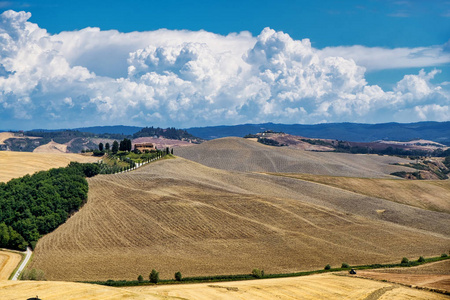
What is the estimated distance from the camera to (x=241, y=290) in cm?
6341

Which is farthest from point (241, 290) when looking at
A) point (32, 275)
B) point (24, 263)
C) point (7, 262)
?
point (7, 262)

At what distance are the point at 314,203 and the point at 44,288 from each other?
98.6 m

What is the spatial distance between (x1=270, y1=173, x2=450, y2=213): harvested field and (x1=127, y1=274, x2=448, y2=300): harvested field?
305 feet

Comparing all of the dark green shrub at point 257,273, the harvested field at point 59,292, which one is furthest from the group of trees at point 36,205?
the dark green shrub at point 257,273

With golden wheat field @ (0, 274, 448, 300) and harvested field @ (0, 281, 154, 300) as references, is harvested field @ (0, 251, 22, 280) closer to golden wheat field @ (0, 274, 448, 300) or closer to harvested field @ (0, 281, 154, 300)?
harvested field @ (0, 281, 154, 300)

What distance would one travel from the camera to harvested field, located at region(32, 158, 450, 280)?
8538cm

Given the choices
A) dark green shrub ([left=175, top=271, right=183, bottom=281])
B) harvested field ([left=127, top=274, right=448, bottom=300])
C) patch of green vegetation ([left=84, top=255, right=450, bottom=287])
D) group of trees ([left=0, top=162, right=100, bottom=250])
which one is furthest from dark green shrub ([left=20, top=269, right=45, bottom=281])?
group of trees ([left=0, top=162, right=100, bottom=250])

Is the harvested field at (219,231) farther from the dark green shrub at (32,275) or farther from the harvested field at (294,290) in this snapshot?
the harvested field at (294,290)

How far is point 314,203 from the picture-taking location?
142250 millimetres

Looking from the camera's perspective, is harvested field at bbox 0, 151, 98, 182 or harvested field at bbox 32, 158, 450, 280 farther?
harvested field at bbox 0, 151, 98, 182

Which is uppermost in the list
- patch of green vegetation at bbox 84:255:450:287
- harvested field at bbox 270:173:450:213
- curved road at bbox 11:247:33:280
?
harvested field at bbox 270:173:450:213

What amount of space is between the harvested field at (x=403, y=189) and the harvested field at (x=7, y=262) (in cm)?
10994

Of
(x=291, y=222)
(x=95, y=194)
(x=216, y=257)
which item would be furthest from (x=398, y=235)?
(x=95, y=194)

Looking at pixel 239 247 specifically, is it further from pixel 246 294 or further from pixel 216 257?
pixel 246 294
